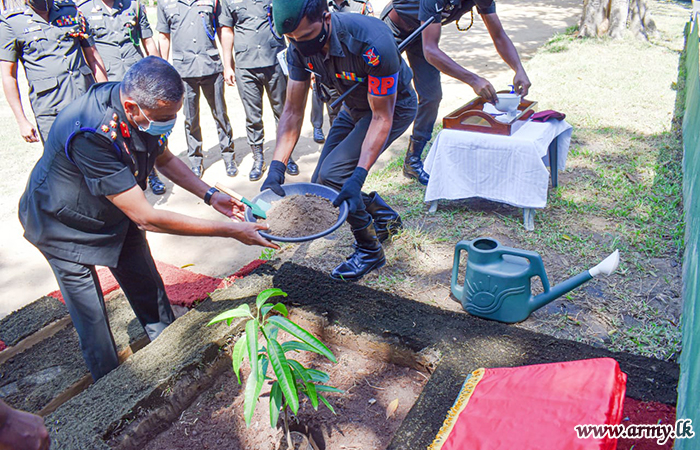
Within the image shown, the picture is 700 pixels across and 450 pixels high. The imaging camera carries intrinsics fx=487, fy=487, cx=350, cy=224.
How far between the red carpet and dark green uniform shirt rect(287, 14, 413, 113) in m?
1.30

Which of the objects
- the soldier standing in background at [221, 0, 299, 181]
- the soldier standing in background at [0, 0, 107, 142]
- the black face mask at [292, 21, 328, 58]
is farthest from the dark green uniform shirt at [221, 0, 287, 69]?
the black face mask at [292, 21, 328, 58]

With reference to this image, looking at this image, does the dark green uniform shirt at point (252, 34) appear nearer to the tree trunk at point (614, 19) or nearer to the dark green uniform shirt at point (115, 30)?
the dark green uniform shirt at point (115, 30)

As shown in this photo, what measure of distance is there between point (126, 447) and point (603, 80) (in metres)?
7.71

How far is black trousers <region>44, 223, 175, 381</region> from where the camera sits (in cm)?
225

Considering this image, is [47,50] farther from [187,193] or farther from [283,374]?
[283,374]

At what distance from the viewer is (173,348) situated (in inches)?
95.7

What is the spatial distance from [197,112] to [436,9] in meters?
2.50

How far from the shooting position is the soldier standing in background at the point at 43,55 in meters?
3.76

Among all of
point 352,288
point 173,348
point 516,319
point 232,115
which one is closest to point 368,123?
point 352,288

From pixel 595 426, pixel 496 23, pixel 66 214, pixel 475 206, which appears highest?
pixel 496 23

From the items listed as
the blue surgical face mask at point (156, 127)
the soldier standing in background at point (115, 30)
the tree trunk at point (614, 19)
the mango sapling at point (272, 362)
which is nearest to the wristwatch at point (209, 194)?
the blue surgical face mask at point (156, 127)

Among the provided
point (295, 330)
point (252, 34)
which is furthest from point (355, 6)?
point (295, 330)

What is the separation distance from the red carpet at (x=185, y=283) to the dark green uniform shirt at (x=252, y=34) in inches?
90.2

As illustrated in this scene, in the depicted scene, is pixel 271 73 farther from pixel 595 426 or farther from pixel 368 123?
pixel 595 426
